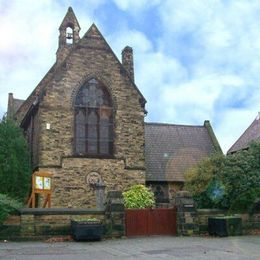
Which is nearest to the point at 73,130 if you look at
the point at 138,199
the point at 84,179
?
the point at 84,179

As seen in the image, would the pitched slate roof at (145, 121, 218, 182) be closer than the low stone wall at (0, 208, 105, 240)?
No

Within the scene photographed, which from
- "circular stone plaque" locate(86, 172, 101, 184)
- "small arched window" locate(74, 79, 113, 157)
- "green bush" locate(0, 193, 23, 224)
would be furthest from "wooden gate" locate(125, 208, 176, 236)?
"small arched window" locate(74, 79, 113, 157)

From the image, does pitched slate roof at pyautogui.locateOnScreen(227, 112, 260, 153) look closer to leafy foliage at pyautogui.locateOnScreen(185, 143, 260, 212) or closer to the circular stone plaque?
leafy foliage at pyautogui.locateOnScreen(185, 143, 260, 212)

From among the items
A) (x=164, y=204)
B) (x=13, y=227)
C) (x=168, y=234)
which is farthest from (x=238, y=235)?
(x=164, y=204)

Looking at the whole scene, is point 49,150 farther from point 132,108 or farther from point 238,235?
point 238,235

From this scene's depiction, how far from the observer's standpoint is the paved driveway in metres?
13.0

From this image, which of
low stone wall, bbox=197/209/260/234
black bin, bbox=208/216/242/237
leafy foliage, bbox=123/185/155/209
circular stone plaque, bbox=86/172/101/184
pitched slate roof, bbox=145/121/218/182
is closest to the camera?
black bin, bbox=208/216/242/237

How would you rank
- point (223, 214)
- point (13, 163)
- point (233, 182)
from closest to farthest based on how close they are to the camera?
point (223, 214)
point (233, 182)
point (13, 163)

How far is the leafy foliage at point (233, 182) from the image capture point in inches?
811

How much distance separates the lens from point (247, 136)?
3878 centimetres

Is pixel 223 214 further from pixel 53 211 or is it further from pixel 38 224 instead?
pixel 38 224

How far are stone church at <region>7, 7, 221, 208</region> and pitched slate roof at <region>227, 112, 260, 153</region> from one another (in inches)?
397

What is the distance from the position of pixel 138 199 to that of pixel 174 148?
1107 cm

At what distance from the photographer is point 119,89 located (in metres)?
29.2
